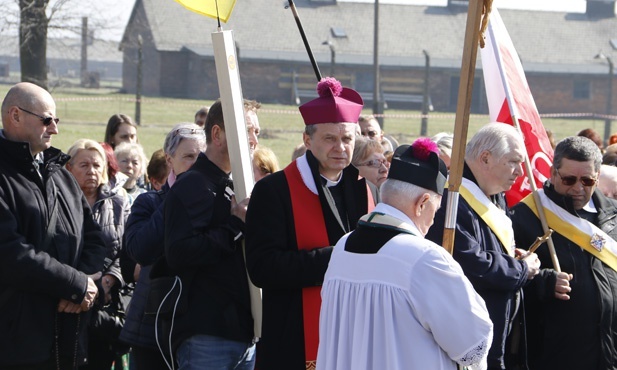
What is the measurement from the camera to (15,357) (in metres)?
4.73

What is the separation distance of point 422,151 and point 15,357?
2283 millimetres

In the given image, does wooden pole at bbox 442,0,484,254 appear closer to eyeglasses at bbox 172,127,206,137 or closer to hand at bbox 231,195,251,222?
hand at bbox 231,195,251,222

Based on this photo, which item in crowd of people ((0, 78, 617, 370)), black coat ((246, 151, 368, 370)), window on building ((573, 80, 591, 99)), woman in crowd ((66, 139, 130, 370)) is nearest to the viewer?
crowd of people ((0, 78, 617, 370))

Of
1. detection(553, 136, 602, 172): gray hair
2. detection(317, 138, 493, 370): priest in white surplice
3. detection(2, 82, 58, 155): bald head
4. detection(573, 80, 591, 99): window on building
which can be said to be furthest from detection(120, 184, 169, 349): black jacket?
detection(573, 80, 591, 99): window on building

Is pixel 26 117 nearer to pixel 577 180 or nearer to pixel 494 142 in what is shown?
pixel 494 142

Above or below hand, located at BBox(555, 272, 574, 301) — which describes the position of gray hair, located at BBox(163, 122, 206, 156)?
above

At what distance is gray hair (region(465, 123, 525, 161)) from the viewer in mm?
5098

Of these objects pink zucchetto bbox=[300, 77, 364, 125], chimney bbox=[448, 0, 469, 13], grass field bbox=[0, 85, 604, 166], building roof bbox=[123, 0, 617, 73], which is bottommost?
pink zucchetto bbox=[300, 77, 364, 125]

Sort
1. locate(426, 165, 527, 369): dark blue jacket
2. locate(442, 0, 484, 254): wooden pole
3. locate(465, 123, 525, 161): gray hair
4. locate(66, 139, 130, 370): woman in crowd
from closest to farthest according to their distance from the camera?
locate(442, 0, 484, 254): wooden pole, locate(426, 165, 527, 369): dark blue jacket, locate(465, 123, 525, 161): gray hair, locate(66, 139, 130, 370): woman in crowd

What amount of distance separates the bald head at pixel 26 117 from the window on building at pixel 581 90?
50916 mm

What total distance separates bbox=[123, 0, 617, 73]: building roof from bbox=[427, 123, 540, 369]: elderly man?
4433 centimetres

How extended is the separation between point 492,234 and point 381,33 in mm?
49746

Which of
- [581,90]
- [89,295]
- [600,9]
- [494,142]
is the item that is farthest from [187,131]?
[600,9]

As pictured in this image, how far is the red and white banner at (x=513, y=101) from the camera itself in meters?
6.25
